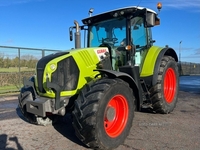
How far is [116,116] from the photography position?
3.96m

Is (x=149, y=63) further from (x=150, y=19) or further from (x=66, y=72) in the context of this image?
(x=66, y=72)

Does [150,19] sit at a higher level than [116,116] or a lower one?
higher

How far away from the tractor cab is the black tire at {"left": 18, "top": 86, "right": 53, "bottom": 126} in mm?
1822

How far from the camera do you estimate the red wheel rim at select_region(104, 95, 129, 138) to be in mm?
3719

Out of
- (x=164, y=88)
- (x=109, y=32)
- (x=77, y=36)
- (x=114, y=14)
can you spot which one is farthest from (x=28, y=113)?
(x=164, y=88)

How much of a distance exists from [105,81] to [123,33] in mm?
1860

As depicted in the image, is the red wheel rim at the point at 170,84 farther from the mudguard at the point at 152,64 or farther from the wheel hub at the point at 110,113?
the wheel hub at the point at 110,113

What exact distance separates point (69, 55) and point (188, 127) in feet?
9.61

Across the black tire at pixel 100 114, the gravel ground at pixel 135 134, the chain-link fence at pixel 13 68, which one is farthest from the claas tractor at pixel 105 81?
the chain-link fence at pixel 13 68

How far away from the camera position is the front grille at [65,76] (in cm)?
399

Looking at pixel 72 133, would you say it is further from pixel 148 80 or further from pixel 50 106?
pixel 148 80

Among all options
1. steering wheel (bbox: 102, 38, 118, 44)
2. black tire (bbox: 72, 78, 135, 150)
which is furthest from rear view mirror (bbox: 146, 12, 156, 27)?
black tire (bbox: 72, 78, 135, 150)

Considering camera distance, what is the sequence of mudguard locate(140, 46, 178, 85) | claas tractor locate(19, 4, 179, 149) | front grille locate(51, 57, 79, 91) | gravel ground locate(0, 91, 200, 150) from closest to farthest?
claas tractor locate(19, 4, 179, 149) → gravel ground locate(0, 91, 200, 150) → front grille locate(51, 57, 79, 91) → mudguard locate(140, 46, 178, 85)

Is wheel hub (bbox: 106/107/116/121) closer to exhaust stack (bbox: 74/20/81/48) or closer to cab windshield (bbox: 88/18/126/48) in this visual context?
cab windshield (bbox: 88/18/126/48)
